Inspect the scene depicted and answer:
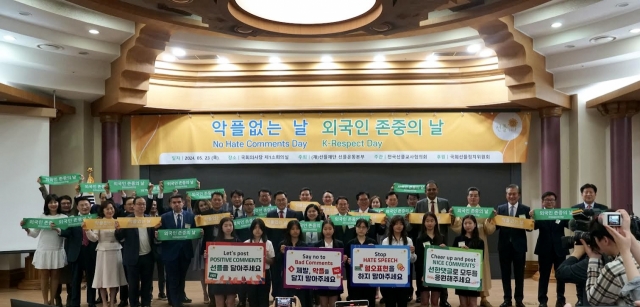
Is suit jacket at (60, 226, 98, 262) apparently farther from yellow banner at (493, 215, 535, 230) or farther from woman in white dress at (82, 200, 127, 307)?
yellow banner at (493, 215, 535, 230)

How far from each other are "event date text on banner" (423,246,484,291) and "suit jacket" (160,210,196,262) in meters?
2.63

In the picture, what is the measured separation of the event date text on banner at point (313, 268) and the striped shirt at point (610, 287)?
9.13 ft

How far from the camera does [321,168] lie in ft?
28.9

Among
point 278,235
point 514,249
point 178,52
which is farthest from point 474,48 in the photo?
point 178,52

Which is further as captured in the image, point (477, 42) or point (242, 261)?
point (477, 42)

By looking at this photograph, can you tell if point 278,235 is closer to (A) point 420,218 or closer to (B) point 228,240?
(B) point 228,240

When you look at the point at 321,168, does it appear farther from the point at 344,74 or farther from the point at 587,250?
the point at 587,250

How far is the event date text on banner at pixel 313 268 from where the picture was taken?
196 inches

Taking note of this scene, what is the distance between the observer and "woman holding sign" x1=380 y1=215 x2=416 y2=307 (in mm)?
5262

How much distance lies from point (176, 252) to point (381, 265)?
2.30 meters

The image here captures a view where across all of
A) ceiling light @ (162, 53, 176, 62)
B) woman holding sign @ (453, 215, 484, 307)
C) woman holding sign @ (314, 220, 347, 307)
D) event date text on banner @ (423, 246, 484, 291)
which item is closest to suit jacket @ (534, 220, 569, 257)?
woman holding sign @ (453, 215, 484, 307)

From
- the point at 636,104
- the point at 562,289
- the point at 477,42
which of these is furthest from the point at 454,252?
the point at 636,104

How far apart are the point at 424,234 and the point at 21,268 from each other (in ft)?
19.6

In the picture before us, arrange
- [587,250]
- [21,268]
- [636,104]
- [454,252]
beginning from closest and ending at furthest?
[587,250], [454,252], [636,104], [21,268]
